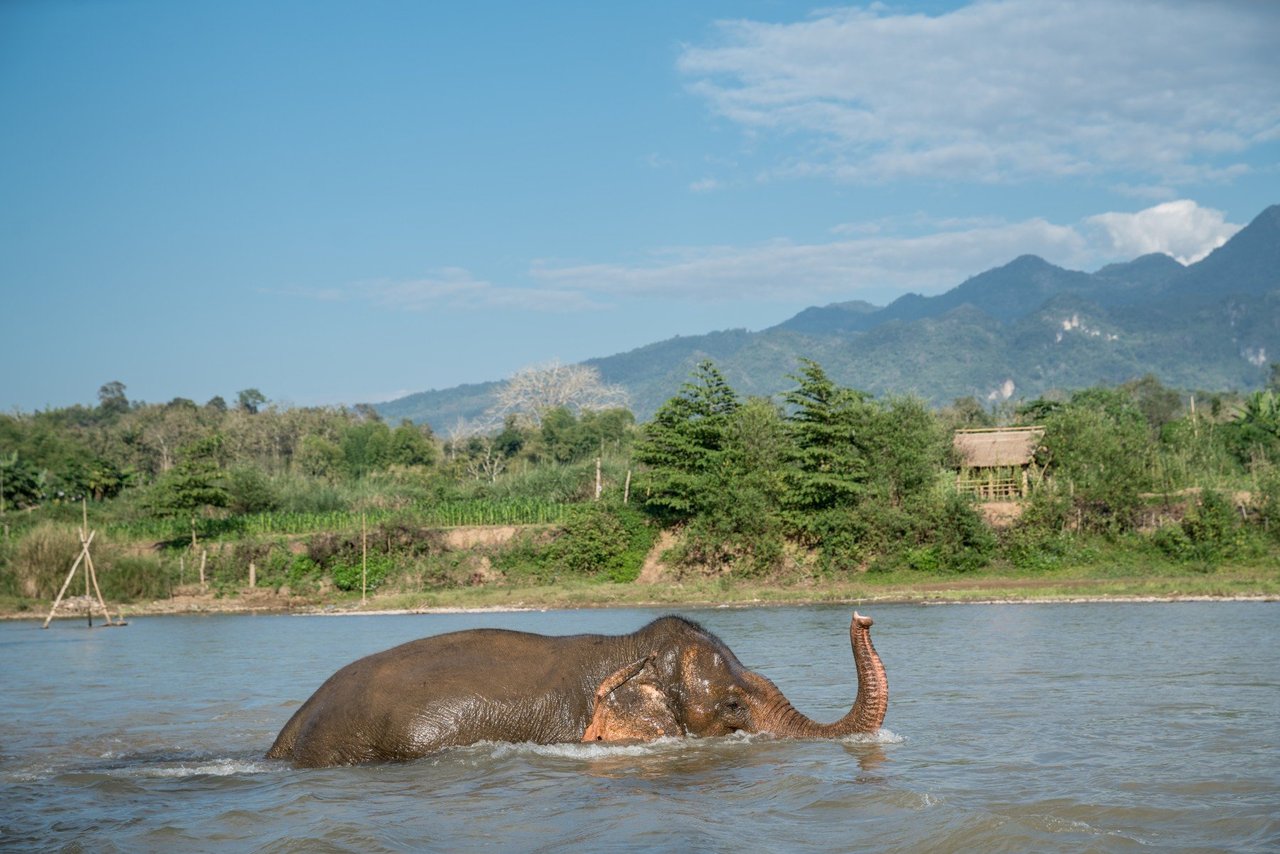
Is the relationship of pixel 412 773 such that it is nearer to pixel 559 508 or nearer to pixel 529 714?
pixel 529 714

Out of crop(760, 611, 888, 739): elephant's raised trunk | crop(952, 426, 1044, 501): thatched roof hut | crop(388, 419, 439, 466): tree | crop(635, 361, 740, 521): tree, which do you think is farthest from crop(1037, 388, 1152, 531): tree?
crop(388, 419, 439, 466): tree

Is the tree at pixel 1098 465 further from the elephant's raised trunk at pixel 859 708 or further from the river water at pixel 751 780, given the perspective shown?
the elephant's raised trunk at pixel 859 708

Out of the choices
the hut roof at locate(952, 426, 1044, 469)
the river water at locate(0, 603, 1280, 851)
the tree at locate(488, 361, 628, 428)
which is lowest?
the river water at locate(0, 603, 1280, 851)

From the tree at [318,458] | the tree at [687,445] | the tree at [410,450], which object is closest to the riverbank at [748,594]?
the tree at [687,445]

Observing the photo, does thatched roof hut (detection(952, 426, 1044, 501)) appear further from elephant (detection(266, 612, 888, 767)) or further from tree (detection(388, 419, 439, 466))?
tree (detection(388, 419, 439, 466))

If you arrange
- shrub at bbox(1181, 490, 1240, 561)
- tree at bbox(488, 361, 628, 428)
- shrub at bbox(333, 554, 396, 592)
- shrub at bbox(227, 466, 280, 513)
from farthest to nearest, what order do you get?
1. tree at bbox(488, 361, 628, 428)
2. shrub at bbox(227, 466, 280, 513)
3. shrub at bbox(333, 554, 396, 592)
4. shrub at bbox(1181, 490, 1240, 561)

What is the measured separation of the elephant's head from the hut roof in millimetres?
41521

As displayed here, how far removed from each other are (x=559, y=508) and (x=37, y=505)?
102ft

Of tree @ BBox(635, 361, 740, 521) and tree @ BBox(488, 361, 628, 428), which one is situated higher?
tree @ BBox(488, 361, 628, 428)

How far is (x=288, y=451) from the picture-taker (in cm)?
10200

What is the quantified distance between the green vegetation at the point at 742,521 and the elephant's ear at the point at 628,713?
29003 mm

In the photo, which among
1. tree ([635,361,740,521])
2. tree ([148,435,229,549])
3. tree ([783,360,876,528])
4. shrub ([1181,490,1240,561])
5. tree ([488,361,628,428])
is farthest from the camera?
tree ([488,361,628,428])

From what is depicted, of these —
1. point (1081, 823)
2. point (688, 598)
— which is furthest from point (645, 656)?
point (688, 598)

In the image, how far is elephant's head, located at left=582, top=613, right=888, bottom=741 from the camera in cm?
870
